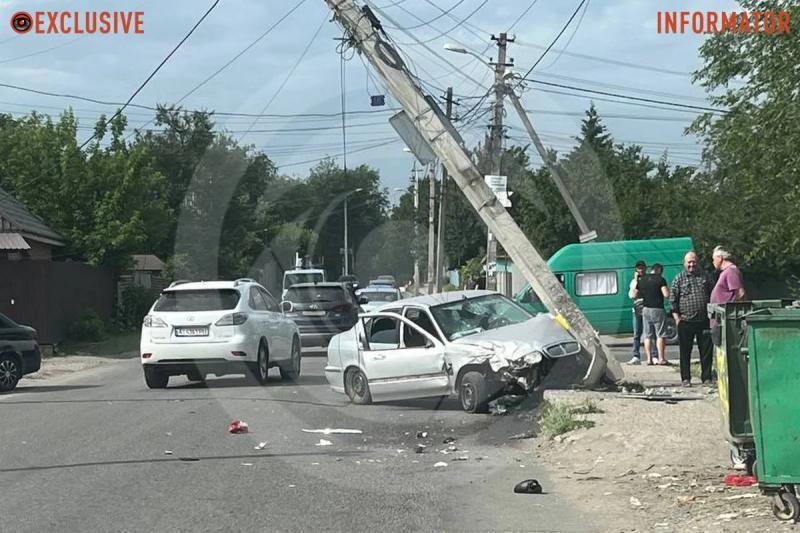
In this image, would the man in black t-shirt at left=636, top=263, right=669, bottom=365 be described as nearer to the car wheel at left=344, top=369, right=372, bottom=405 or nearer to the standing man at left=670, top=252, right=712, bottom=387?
the standing man at left=670, top=252, right=712, bottom=387

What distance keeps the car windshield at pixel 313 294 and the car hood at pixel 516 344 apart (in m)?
12.4

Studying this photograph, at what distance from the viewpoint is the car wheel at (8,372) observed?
17.7 m

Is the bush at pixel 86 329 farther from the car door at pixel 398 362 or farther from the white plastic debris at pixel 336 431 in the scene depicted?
the white plastic debris at pixel 336 431

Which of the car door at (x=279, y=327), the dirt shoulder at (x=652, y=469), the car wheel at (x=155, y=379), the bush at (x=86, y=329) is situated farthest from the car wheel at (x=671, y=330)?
the bush at (x=86, y=329)

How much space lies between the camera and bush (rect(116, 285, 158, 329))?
121 ft

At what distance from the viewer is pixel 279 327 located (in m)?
18.5

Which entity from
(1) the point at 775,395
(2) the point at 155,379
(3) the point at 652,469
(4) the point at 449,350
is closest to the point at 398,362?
(4) the point at 449,350

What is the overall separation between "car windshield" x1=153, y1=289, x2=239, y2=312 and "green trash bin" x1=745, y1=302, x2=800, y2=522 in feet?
37.9

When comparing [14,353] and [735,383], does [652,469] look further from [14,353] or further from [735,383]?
[14,353]

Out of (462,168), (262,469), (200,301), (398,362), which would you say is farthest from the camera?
(200,301)

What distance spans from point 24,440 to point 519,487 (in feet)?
19.2

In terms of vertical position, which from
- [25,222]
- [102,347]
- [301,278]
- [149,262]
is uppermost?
[149,262]

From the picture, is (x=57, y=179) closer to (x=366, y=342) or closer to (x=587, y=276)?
(x=587, y=276)

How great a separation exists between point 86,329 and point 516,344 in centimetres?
2042
